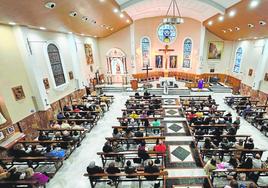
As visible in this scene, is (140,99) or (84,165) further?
(140,99)

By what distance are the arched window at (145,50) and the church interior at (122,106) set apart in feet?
1.45

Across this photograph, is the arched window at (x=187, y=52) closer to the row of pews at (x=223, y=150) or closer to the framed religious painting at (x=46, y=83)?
the row of pews at (x=223, y=150)

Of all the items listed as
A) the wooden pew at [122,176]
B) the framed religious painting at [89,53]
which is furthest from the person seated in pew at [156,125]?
the framed religious painting at [89,53]

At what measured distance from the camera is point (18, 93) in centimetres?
783

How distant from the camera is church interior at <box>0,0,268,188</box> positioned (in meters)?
A: 5.48

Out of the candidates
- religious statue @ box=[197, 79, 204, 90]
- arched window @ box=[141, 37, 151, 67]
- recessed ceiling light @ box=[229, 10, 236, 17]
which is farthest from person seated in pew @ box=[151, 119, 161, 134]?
arched window @ box=[141, 37, 151, 67]

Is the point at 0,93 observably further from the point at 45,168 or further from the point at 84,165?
the point at 84,165

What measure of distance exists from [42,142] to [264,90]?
1502 centimetres

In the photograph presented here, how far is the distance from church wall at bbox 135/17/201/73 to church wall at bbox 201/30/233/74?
2.62 feet

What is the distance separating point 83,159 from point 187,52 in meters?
16.5

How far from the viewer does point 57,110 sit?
10703 mm

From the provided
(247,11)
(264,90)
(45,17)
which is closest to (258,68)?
(264,90)

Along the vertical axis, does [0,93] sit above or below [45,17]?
below

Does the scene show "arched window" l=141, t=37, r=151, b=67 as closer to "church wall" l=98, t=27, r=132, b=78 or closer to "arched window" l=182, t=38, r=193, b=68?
"church wall" l=98, t=27, r=132, b=78
